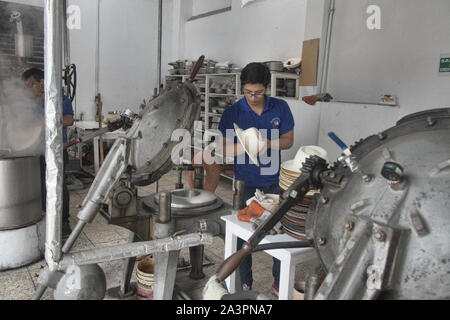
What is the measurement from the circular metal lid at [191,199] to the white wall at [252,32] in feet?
12.6

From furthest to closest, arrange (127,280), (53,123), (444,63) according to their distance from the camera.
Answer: (444,63) < (127,280) < (53,123)

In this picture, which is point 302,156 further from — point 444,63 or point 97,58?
point 97,58

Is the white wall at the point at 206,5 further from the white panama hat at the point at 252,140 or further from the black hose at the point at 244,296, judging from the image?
the black hose at the point at 244,296

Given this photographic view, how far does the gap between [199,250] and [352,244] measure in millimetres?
2115

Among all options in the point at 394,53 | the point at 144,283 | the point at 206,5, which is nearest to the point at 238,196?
the point at 144,283

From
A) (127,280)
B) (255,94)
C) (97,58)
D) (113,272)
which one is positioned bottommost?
(113,272)

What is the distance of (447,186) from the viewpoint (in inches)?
26.6

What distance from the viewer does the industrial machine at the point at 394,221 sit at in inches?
26.0

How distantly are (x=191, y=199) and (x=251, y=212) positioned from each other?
402 mm

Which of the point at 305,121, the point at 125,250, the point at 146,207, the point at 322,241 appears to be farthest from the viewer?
the point at 305,121

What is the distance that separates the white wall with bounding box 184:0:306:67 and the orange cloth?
4.06m

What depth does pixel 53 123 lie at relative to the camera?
116 cm

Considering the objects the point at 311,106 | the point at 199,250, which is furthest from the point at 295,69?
the point at 199,250

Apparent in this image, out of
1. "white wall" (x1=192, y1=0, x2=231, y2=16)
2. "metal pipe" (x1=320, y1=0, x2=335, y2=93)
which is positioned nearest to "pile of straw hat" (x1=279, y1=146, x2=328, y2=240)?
"metal pipe" (x1=320, y1=0, x2=335, y2=93)
